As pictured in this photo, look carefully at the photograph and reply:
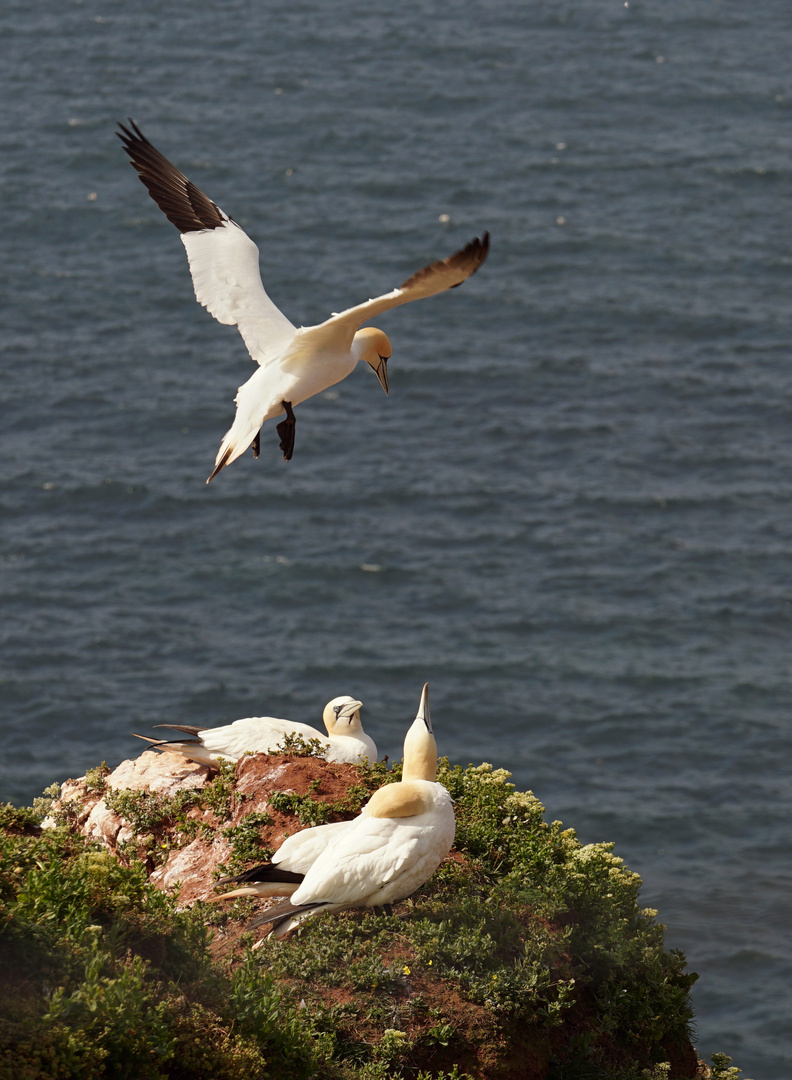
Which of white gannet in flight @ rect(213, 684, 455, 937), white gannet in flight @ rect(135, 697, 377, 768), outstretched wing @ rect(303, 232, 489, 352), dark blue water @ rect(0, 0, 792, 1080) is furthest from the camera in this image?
dark blue water @ rect(0, 0, 792, 1080)

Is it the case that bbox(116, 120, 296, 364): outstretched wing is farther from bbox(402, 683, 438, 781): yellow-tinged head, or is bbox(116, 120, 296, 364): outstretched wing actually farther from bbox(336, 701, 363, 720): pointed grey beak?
bbox(336, 701, 363, 720): pointed grey beak

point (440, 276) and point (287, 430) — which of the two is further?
point (287, 430)

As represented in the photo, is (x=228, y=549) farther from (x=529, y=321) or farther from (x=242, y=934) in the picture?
(x=242, y=934)

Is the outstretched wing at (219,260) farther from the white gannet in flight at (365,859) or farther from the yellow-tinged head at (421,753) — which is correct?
the white gannet in flight at (365,859)

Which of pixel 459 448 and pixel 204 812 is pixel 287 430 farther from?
pixel 459 448

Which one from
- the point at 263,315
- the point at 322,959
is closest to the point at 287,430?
the point at 263,315

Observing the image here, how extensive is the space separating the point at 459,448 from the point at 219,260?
103 feet

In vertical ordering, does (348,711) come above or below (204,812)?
above

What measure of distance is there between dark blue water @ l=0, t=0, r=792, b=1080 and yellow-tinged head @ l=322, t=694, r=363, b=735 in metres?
14.6

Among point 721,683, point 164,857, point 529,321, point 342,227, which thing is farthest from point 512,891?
point 342,227

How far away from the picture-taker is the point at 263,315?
13273mm

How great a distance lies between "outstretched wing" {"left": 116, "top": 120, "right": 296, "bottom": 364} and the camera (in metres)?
13.2

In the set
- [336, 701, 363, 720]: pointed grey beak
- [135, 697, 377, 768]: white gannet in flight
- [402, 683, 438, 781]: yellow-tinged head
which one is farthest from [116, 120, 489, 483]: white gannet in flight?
[336, 701, 363, 720]: pointed grey beak

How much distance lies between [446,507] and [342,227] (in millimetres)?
19125
